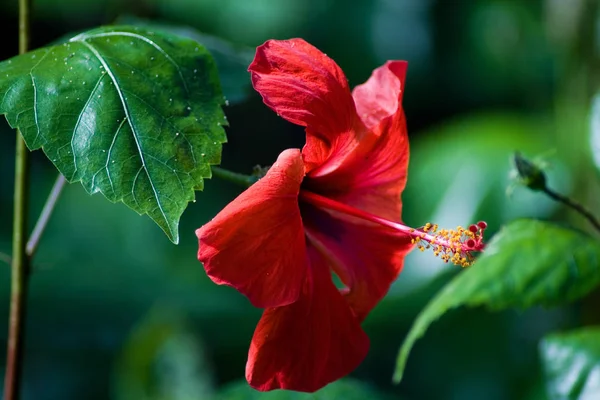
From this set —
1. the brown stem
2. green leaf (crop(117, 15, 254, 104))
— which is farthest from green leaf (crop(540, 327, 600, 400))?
the brown stem

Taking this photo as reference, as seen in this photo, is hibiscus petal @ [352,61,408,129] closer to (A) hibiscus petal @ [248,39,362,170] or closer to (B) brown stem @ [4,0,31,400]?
(A) hibiscus petal @ [248,39,362,170]

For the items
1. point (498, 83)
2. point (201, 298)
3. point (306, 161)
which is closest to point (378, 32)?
point (498, 83)

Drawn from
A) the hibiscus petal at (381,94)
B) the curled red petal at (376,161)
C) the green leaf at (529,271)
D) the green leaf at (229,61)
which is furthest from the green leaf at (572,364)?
the green leaf at (229,61)

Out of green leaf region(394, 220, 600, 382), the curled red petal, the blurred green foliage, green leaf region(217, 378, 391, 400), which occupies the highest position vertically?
the curled red petal

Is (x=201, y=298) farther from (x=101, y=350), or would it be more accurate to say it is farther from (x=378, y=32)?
(x=378, y=32)

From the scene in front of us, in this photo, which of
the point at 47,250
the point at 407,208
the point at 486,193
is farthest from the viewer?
the point at 47,250

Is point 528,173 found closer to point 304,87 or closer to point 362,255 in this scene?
point 362,255
